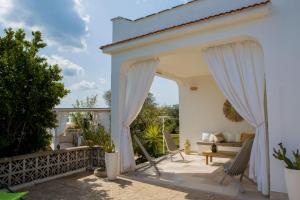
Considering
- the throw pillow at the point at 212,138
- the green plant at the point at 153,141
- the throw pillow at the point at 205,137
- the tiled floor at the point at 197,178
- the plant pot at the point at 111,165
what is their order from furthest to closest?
the green plant at the point at 153,141, the throw pillow at the point at 205,137, the throw pillow at the point at 212,138, the plant pot at the point at 111,165, the tiled floor at the point at 197,178

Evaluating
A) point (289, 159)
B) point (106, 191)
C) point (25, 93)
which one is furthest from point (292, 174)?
point (25, 93)

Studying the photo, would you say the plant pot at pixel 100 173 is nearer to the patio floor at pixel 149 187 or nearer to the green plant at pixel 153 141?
the patio floor at pixel 149 187

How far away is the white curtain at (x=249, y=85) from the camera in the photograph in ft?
18.3

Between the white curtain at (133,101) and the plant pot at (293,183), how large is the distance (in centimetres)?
445

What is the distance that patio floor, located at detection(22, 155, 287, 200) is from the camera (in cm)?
578

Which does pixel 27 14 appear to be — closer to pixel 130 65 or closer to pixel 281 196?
pixel 130 65

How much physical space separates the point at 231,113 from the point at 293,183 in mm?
6667

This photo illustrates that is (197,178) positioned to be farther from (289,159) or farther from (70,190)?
(70,190)

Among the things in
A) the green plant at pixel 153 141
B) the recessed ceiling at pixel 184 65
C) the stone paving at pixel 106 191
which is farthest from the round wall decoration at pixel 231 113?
the stone paving at pixel 106 191

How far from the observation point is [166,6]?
809 centimetres

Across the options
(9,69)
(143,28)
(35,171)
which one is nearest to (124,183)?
(35,171)

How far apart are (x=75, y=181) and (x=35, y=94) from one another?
112 inches

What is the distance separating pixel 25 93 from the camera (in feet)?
23.0

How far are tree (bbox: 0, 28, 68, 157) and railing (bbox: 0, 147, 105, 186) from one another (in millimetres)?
541
